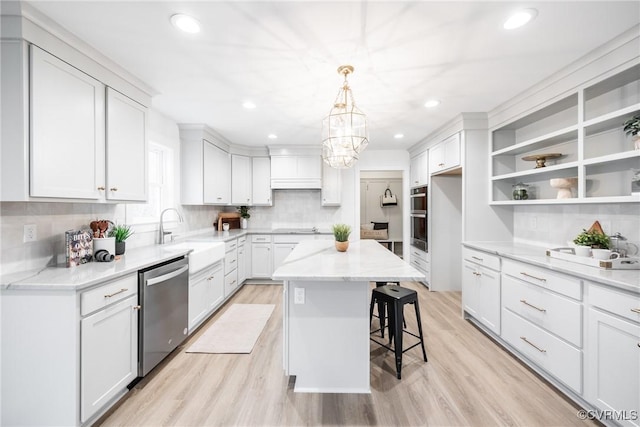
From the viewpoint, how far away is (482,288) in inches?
115

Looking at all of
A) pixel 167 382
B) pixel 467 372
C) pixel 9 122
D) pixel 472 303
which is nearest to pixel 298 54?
pixel 9 122

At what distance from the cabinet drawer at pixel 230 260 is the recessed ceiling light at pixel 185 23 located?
2.75 meters

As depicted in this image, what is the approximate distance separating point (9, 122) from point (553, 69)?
3817 millimetres

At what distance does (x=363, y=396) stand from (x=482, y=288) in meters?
1.80

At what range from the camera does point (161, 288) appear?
2.27 m

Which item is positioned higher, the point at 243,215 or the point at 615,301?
the point at 243,215

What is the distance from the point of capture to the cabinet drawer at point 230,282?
150 inches

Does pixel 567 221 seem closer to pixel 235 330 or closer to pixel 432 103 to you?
pixel 432 103

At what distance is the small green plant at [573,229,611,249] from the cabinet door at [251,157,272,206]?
4.24 metres

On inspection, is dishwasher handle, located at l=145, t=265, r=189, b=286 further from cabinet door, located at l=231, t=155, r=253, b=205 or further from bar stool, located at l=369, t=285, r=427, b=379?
cabinet door, located at l=231, t=155, r=253, b=205

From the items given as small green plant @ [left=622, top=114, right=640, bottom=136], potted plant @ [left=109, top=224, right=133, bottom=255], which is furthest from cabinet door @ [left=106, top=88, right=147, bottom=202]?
small green plant @ [left=622, top=114, right=640, bottom=136]

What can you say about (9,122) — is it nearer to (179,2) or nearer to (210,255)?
(179,2)

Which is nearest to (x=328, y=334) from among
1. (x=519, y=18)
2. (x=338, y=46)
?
(x=338, y=46)

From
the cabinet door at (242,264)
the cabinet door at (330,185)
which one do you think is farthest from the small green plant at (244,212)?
the cabinet door at (330,185)
